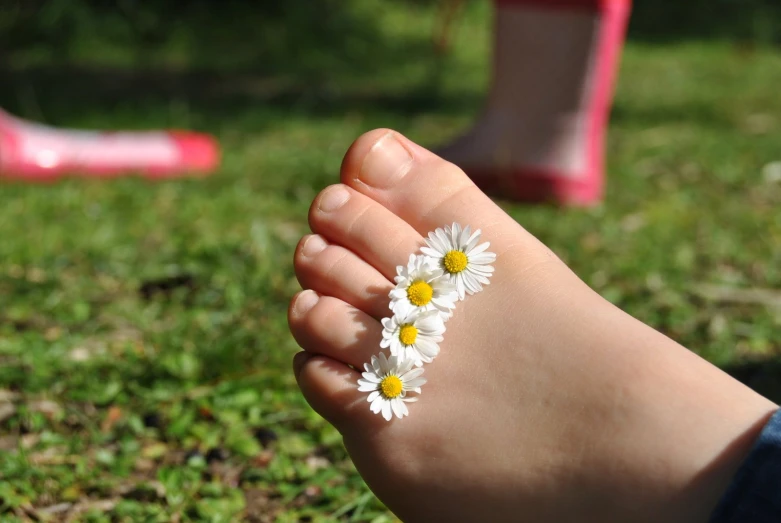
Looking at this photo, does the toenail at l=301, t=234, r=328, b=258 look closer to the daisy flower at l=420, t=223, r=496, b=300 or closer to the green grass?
the daisy flower at l=420, t=223, r=496, b=300

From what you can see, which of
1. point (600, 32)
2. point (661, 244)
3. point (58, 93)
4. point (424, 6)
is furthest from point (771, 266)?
point (424, 6)

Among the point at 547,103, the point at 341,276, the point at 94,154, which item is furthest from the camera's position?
the point at 94,154

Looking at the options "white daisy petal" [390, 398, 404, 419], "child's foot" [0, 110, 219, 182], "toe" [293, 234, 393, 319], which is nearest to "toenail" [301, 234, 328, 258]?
"toe" [293, 234, 393, 319]

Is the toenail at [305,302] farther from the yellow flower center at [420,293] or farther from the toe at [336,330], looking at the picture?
the yellow flower center at [420,293]

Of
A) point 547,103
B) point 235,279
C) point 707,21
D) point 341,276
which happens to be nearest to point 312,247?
point 341,276

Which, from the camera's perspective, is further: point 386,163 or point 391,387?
point 386,163

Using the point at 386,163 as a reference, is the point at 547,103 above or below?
above

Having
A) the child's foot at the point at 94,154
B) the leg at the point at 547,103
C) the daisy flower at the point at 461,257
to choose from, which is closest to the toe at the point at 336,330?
the daisy flower at the point at 461,257

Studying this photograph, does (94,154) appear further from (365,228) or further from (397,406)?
(397,406)

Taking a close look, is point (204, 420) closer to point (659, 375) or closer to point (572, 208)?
point (659, 375)
